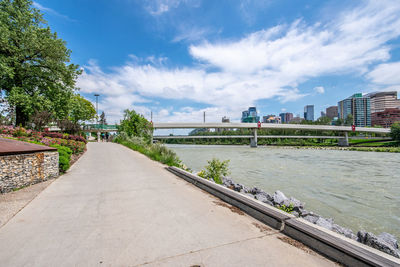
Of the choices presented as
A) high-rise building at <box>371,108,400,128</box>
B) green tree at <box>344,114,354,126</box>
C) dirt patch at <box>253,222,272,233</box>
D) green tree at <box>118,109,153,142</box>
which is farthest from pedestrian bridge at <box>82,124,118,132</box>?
high-rise building at <box>371,108,400,128</box>

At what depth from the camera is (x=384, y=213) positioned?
6.24 meters

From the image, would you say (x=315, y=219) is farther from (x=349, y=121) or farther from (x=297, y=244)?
(x=349, y=121)

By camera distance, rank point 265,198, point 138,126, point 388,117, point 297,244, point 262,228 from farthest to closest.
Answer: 1. point 388,117
2. point 138,126
3. point 265,198
4. point 262,228
5. point 297,244

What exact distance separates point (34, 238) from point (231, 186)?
19.5 feet

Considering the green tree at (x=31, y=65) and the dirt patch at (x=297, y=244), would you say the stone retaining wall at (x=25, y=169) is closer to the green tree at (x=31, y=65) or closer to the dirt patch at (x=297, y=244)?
the dirt patch at (x=297, y=244)

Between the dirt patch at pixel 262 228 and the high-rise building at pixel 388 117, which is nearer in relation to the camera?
the dirt patch at pixel 262 228

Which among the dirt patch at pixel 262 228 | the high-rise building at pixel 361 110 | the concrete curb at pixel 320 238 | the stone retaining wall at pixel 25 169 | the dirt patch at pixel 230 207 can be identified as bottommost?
the dirt patch at pixel 230 207

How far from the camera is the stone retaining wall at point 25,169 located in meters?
5.44

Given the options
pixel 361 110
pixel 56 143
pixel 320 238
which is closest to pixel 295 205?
pixel 320 238

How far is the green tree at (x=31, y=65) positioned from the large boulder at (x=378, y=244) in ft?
73.3

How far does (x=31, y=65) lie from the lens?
63.0 feet

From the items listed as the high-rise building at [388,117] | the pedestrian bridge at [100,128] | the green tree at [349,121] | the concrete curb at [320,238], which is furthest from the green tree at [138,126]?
the high-rise building at [388,117]

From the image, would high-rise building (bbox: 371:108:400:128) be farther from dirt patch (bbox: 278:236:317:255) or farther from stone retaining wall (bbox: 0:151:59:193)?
stone retaining wall (bbox: 0:151:59:193)

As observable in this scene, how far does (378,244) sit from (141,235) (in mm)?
3927
